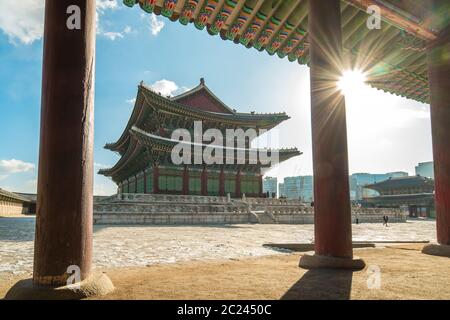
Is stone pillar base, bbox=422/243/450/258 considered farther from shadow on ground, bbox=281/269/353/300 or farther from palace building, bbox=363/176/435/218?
palace building, bbox=363/176/435/218

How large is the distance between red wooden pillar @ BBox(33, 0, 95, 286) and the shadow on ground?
1723 millimetres

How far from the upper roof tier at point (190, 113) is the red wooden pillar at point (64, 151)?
27.8 meters

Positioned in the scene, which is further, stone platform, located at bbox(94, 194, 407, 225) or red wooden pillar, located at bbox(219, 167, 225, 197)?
red wooden pillar, located at bbox(219, 167, 225, 197)

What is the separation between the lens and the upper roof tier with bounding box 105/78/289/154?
3086 centimetres

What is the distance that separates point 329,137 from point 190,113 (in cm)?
2901

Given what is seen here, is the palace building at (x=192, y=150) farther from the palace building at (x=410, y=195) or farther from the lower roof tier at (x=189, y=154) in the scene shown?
the palace building at (x=410, y=195)

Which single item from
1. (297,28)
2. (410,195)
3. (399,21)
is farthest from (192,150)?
(410,195)

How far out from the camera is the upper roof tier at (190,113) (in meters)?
30.9

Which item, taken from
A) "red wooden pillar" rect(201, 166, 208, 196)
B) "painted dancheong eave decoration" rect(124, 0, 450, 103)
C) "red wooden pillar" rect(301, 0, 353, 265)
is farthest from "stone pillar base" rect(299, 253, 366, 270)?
"red wooden pillar" rect(201, 166, 208, 196)

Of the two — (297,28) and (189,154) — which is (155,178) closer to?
(189,154)

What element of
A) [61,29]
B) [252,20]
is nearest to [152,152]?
[252,20]

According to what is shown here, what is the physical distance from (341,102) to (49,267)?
3762 millimetres
